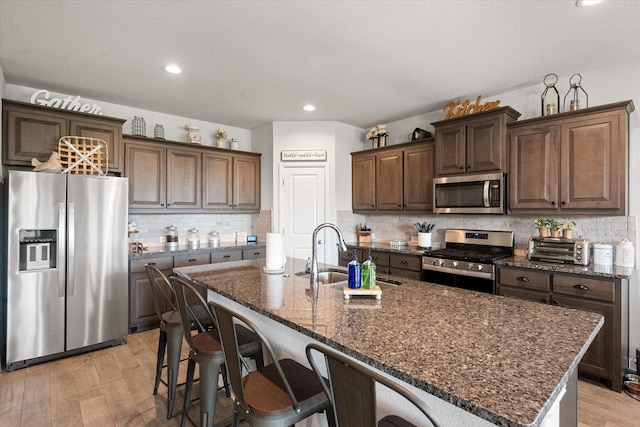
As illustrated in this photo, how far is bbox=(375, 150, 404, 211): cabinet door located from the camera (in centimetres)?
429

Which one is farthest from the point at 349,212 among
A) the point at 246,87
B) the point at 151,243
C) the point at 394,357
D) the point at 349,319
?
the point at 394,357

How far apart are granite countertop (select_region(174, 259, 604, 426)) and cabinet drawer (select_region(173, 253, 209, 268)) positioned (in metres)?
2.15

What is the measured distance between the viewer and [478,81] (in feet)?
10.7

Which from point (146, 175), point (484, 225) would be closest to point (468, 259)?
point (484, 225)

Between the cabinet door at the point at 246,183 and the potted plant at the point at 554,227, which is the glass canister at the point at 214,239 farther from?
the potted plant at the point at 554,227

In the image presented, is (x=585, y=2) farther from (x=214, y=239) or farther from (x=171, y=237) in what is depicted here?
(x=171, y=237)

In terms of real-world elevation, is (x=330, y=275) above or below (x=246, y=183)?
below

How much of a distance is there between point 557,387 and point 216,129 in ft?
16.0

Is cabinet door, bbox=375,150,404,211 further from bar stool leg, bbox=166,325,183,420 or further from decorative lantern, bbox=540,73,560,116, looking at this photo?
bar stool leg, bbox=166,325,183,420

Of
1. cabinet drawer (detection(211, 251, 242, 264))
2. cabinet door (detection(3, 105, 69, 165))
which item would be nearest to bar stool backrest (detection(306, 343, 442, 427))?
cabinet drawer (detection(211, 251, 242, 264))

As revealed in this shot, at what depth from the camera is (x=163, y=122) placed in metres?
4.38

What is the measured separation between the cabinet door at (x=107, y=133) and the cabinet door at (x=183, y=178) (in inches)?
22.8

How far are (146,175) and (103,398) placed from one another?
8.01 ft

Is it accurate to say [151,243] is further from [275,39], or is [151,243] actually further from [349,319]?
[349,319]
